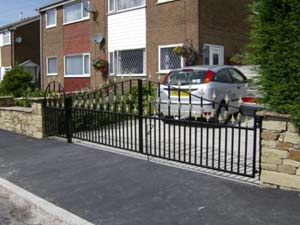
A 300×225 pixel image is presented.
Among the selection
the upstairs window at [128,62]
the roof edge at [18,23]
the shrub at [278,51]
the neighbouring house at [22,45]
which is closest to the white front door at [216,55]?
the upstairs window at [128,62]

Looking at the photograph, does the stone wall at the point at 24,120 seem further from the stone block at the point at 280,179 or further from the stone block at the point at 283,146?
the stone block at the point at 283,146

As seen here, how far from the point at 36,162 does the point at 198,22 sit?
361 inches

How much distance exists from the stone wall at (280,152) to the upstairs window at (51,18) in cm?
1972

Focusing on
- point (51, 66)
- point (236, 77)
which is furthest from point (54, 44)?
point (236, 77)

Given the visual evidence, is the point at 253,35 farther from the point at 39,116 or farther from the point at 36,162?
the point at 39,116

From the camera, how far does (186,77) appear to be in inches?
385

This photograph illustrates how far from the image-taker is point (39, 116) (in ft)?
29.8

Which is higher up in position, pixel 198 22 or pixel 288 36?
pixel 198 22

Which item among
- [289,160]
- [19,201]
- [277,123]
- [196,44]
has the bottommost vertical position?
[19,201]

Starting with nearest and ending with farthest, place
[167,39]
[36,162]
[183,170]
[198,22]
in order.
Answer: [183,170] < [36,162] < [198,22] < [167,39]

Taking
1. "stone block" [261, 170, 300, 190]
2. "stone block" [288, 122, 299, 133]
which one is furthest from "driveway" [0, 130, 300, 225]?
"stone block" [288, 122, 299, 133]

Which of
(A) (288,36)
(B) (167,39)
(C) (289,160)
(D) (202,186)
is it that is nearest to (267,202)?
(C) (289,160)

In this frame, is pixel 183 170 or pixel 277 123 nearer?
pixel 277 123

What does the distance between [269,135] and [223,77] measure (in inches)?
212
